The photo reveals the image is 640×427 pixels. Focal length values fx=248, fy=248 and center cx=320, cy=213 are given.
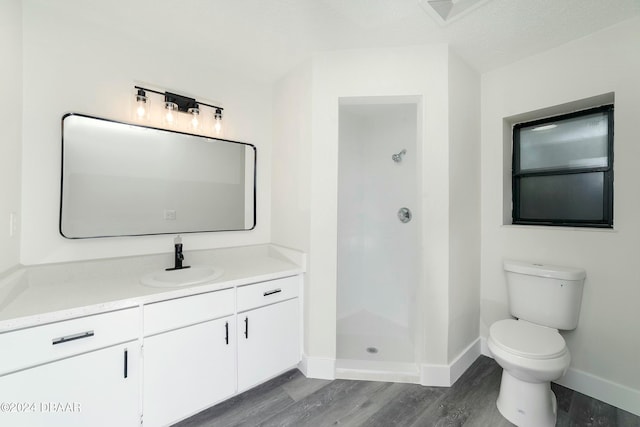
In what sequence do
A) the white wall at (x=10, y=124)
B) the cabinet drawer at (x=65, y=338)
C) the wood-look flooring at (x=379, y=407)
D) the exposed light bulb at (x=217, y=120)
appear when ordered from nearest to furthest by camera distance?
the cabinet drawer at (x=65, y=338) → the white wall at (x=10, y=124) → the wood-look flooring at (x=379, y=407) → the exposed light bulb at (x=217, y=120)

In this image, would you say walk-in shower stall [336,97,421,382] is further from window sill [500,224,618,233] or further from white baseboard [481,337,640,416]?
white baseboard [481,337,640,416]

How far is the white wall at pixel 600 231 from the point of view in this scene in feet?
4.80

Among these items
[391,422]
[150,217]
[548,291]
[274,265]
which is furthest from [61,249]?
[548,291]

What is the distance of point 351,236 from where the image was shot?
286cm

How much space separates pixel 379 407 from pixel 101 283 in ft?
5.87

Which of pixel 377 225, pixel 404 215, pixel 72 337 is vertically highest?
pixel 404 215

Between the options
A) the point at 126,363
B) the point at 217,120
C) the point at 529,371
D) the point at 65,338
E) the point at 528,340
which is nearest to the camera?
the point at 65,338

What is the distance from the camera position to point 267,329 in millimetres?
1645

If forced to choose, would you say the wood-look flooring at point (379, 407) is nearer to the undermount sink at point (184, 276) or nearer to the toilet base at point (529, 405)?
the toilet base at point (529, 405)

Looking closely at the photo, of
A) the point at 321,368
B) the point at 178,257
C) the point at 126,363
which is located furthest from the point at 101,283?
the point at 321,368

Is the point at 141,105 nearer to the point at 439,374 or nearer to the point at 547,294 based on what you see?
the point at 439,374

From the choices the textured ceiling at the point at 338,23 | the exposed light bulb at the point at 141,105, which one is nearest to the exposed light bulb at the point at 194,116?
the exposed light bulb at the point at 141,105

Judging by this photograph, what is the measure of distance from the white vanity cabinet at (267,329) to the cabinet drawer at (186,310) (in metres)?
0.10

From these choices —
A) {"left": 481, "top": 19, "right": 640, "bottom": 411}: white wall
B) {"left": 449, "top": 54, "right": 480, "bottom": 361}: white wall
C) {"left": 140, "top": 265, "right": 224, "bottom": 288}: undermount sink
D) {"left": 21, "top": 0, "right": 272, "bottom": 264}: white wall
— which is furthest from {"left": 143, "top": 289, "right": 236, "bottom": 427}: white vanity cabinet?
{"left": 481, "top": 19, "right": 640, "bottom": 411}: white wall
